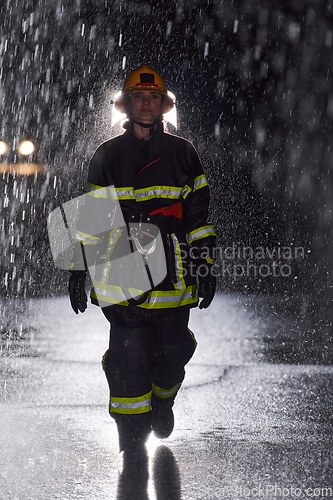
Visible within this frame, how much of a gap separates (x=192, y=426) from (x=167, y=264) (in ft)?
3.11

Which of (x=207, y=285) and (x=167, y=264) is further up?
(x=167, y=264)

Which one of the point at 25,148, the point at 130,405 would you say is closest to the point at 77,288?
the point at 130,405

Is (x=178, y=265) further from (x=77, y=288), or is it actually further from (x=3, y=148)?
(x=3, y=148)

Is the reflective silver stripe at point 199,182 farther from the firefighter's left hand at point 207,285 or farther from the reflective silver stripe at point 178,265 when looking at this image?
the firefighter's left hand at point 207,285

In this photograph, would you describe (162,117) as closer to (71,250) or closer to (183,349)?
(71,250)

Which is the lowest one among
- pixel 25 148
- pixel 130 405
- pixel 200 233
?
pixel 130 405

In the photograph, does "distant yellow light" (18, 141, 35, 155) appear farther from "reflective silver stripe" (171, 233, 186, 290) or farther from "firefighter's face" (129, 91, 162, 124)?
Result: "reflective silver stripe" (171, 233, 186, 290)

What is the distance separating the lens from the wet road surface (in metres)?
2.35

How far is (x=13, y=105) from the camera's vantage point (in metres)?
21.4

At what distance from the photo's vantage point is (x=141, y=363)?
284cm

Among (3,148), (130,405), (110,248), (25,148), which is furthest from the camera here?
(25,148)

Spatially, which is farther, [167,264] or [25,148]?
[25,148]

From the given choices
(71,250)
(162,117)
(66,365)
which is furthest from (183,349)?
(66,365)

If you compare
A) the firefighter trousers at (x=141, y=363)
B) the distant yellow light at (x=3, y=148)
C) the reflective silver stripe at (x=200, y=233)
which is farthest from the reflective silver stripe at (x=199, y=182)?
the distant yellow light at (x=3, y=148)
